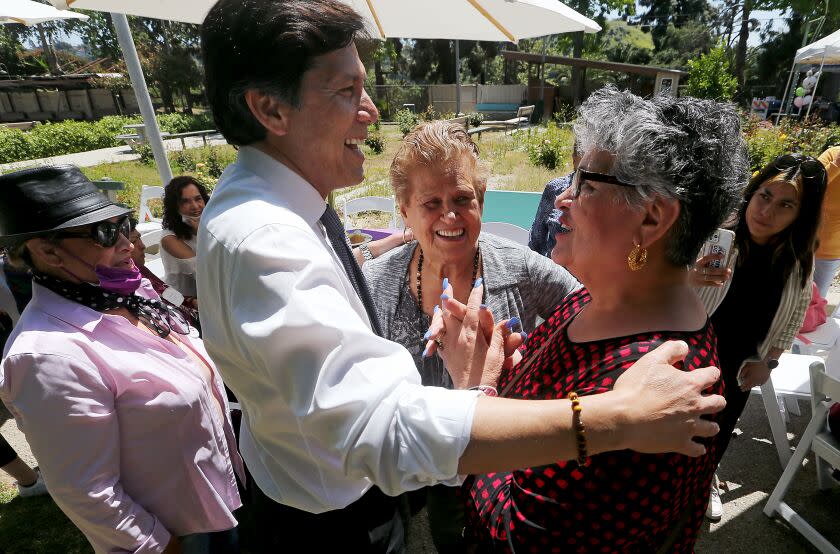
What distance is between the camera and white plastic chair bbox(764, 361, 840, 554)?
2.30 m

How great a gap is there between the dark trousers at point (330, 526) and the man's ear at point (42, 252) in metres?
1.18

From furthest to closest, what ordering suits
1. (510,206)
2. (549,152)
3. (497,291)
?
(549,152)
(510,206)
(497,291)

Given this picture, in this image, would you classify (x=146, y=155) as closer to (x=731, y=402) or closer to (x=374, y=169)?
(x=374, y=169)

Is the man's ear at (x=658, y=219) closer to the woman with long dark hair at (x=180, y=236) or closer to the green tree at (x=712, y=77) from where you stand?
the woman with long dark hair at (x=180, y=236)

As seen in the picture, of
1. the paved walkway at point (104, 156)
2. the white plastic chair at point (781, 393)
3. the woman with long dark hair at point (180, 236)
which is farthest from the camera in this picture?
the paved walkway at point (104, 156)

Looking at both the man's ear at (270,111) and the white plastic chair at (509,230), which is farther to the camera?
the white plastic chair at (509,230)

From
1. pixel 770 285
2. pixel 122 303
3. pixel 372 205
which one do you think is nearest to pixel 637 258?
pixel 122 303

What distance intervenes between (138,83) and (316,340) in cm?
445

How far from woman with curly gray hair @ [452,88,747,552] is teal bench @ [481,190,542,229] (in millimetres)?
7799

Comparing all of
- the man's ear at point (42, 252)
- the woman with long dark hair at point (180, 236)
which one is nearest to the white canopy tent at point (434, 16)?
the woman with long dark hair at point (180, 236)

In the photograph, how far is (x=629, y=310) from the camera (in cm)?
118

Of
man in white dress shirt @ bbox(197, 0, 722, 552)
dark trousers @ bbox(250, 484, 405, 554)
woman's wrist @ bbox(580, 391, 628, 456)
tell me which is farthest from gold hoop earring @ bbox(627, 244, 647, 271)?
dark trousers @ bbox(250, 484, 405, 554)

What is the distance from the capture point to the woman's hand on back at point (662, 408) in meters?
0.78

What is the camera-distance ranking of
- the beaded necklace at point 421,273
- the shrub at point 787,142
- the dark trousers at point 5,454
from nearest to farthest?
1. the beaded necklace at point 421,273
2. the dark trousers at point 5,454
3. the shrub at point 787,142
